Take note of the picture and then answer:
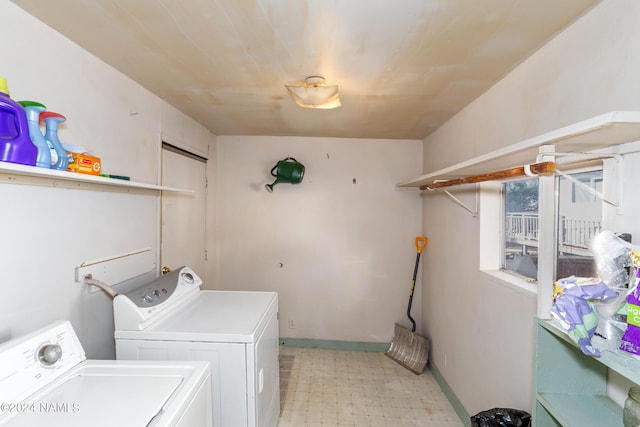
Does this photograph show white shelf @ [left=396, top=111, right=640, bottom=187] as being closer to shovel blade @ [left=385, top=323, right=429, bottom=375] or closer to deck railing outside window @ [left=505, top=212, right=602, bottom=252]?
deck railing outside window @ [left=505, top=212, right=602, bottom=252]

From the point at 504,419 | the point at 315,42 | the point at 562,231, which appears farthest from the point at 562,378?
the point at 315,42

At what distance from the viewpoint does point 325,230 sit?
322 centimetres

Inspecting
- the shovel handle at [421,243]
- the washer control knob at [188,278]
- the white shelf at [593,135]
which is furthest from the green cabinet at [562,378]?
the shovel handle at [421,243]

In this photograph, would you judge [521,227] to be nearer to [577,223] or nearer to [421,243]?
[577,223]

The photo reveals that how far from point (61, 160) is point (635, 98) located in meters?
2.02

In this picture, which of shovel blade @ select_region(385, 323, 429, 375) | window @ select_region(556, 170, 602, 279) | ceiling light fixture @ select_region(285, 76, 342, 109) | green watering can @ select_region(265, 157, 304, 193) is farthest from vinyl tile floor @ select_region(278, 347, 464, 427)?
ceiling light fixture @ select_region(285, 76, 342, 109)

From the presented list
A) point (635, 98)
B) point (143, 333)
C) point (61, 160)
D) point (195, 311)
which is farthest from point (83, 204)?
point (635, 98)

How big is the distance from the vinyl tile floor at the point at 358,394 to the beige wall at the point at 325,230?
0.33 metres

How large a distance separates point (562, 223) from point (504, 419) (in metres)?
0.99

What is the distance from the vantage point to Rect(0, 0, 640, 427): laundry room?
1.07 m

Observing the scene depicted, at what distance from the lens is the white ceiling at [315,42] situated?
110cm

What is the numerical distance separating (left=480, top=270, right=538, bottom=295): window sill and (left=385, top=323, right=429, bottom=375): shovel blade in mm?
1377

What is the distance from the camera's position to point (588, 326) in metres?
0.77

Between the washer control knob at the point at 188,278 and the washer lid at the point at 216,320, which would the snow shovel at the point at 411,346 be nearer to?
the washer lid at the point at 216,320
